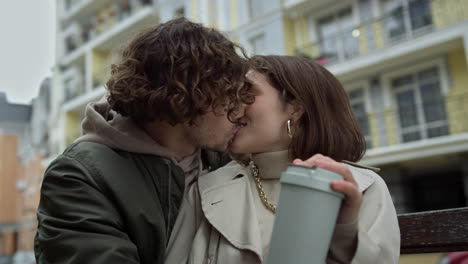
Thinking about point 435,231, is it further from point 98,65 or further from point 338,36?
point 98,65

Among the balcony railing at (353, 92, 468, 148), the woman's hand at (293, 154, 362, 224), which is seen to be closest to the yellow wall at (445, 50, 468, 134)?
the balcony railing at (353, 92, 468, 148)

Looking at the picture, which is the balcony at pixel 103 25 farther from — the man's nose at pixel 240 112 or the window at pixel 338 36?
the man's nose at pixel 240 112

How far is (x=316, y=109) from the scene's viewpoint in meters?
1.30

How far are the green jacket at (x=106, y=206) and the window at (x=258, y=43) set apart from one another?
380 inches

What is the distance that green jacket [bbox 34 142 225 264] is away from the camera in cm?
101

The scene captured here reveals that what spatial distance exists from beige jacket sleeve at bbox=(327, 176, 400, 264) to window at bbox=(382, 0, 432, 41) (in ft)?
27.8

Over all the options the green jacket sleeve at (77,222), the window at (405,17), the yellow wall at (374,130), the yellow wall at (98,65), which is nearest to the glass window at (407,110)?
the yellow wall at (374,130)

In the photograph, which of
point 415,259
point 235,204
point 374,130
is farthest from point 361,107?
point 235,204

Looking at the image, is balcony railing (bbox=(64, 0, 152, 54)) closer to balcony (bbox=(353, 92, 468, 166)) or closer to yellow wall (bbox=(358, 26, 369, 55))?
yellow wall (bbox=(358, 26, 369, 55))

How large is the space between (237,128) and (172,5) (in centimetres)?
1213

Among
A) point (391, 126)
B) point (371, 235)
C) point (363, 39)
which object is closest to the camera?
point (371, 235)

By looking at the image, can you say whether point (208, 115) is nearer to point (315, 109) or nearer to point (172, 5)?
point (315, 109)

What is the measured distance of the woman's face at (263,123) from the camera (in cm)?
131

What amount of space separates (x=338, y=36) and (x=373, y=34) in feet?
2.31
